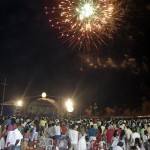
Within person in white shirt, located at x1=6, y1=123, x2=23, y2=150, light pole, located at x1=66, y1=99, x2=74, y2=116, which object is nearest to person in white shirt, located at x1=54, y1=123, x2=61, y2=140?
person in white shirt, located at x1=6, y1=123, x2=23, y2=150

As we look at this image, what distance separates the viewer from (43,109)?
49969 mm

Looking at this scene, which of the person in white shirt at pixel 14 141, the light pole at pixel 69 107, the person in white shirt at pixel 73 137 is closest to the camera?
the person in white shirt at pixel 14 141

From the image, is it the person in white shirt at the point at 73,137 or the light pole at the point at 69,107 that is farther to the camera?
the light pole at the point at 69,107

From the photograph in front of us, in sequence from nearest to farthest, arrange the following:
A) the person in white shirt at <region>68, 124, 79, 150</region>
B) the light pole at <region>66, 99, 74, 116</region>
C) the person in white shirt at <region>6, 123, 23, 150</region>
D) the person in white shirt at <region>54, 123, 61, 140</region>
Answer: the person in white shirt at <region>6, 123, 23, 150</region>
the person in white shirt at <region>68, 124, 79, 150</region>
the person in white shirt at <region>54, 123, 61, 140</region>
the light pole at <region>66, 99, 74, 116</region>

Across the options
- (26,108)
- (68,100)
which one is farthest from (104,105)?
(26,108)

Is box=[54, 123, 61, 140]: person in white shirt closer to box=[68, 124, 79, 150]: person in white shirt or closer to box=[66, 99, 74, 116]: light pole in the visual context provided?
box=[68, 124, 79, 150]: person in white shirt

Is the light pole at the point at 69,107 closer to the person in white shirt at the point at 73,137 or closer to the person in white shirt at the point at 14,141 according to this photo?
the person in white shirt at the point at 73,137

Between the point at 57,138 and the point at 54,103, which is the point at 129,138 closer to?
the point at 57,138

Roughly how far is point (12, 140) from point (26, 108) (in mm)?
36904

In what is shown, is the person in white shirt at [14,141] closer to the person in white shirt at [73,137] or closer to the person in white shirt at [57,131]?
the person in white shirt at [73,137]

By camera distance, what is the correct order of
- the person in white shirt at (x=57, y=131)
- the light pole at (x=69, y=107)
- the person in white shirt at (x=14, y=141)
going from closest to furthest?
the person in white shirt at (x=14, y=141) < the person in white shirt at (x=57, y=131) < the light pole at (x=69, y=107)

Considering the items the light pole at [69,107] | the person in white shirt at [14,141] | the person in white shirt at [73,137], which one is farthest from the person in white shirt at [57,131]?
the light pole at [69,107]

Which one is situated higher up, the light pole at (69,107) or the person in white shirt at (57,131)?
the light pole at (69,107)

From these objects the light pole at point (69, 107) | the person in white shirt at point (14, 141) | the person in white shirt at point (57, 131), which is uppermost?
the light pole at point (69, 107)
